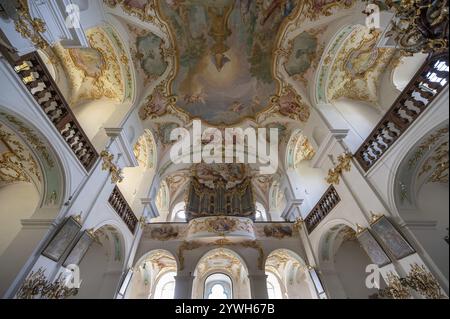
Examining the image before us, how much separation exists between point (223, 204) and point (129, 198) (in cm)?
473

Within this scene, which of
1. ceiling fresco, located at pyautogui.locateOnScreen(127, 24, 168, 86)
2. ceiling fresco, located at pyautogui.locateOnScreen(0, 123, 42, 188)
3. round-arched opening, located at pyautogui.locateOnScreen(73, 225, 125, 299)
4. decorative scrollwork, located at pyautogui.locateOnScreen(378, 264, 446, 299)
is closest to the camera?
decorative scrollwork, located at pyautogui.locateOnScreen(378, 264, 446, 299)

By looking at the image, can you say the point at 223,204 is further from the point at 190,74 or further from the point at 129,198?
the point at 190,74

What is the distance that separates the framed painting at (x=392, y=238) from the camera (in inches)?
171

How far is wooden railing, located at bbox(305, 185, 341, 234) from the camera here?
7.35m

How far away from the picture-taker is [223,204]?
11734 mm

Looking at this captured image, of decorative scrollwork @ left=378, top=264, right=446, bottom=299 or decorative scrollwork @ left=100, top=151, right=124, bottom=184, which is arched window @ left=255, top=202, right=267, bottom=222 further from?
decorative scrollwork @ left=100, top=151, right=124, bottom=184

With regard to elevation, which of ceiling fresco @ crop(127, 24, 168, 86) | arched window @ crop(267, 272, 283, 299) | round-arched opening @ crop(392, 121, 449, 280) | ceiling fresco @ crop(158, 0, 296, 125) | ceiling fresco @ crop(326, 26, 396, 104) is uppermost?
ceiling fresco @ crop(158, 0, 296, 125)

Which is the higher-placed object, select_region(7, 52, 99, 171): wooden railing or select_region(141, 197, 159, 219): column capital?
select_region(141, 197, 159, 219): column capital

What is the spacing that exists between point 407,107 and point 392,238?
2838 mm

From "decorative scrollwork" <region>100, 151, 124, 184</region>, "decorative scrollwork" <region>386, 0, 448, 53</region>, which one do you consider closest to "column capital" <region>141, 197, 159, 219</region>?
"decorative scrollwork" <region>100, 151, 124, 184</region>

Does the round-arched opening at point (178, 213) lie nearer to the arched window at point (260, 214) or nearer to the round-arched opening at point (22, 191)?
the arched window at point (260, 214)

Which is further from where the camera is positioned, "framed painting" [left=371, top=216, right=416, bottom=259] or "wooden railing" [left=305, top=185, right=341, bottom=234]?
"wooden railing" [left=305, top=185, right=341, bottom=234]

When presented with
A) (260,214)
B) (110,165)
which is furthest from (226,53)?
(260,214)

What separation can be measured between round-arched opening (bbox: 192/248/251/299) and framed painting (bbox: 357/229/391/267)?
8.75 meters
